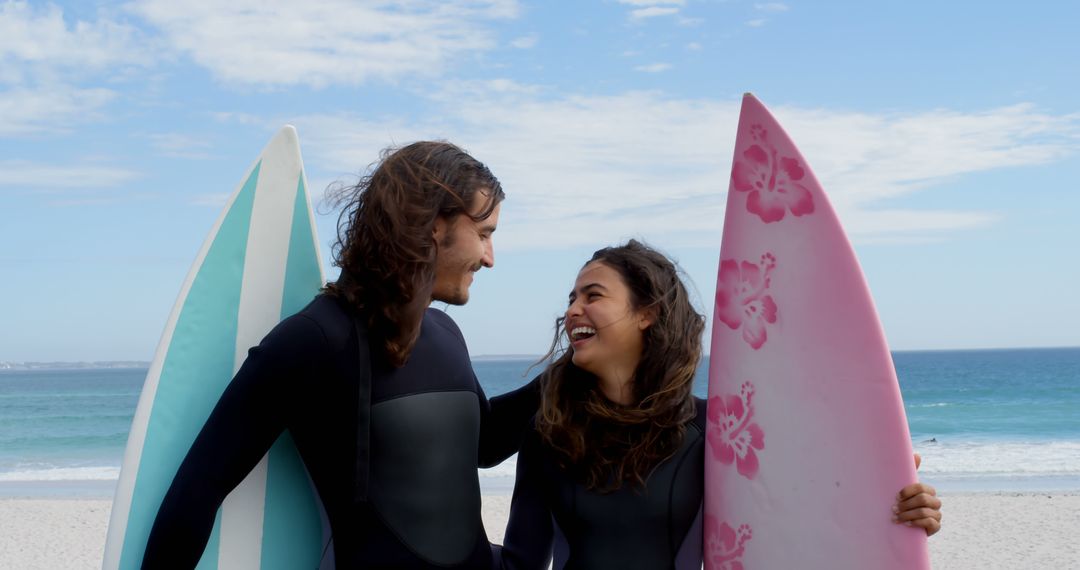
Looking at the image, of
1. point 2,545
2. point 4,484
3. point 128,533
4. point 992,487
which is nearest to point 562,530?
point 128,533

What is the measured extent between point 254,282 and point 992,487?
37.6ft

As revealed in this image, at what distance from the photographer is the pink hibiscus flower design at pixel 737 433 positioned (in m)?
2.38

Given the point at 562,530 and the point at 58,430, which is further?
the point at 58,430

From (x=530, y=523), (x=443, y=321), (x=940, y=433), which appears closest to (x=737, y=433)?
(x=530, y=523)

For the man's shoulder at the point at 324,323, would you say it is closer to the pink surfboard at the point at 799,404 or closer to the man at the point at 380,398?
the man at the point at 380,398

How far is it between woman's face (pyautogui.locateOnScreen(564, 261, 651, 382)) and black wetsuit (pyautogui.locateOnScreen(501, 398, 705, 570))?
23 cm

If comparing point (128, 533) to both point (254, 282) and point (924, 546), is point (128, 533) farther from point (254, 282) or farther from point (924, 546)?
point (924, 546)

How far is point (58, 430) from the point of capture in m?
25.6

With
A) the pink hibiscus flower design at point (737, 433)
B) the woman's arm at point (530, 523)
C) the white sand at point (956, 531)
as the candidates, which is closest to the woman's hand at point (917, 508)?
the pink hibiscus flower design at point (737, 433)

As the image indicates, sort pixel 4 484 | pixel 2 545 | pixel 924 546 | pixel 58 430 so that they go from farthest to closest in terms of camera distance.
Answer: pixel 58 430 < pixel 4 484 < pixel 2 545 < pixel 924 546

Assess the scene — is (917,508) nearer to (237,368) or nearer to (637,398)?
(637,398)

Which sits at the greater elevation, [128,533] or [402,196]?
[402,196]

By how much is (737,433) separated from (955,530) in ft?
23.0

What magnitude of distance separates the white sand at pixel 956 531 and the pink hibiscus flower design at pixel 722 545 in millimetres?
5603
